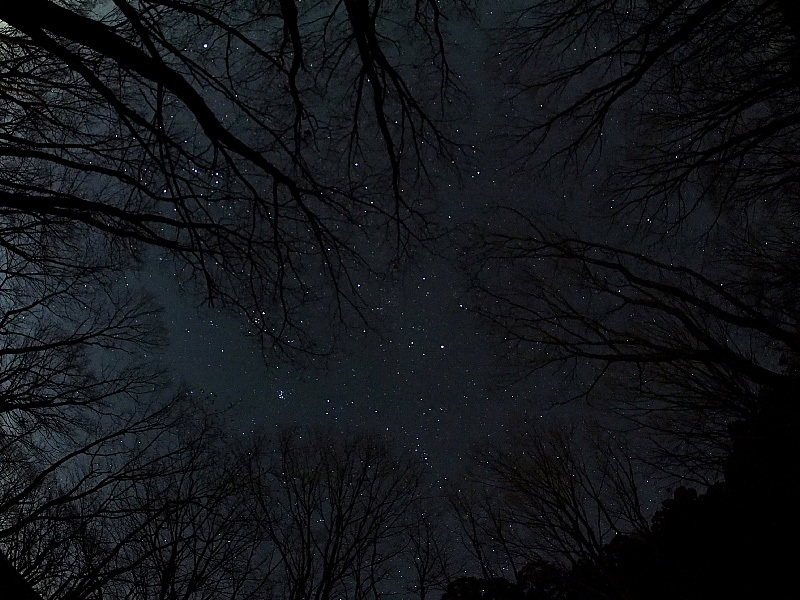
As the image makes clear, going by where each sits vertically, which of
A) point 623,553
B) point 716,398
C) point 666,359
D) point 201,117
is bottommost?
point 666,359

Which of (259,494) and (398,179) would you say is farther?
(259,494)

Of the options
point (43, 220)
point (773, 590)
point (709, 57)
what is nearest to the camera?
point (709, 57)

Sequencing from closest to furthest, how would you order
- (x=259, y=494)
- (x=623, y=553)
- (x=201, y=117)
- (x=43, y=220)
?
(x=201, y=117) → (x=43, y=220) → (x=259, y=494) → (x=623, y=553)

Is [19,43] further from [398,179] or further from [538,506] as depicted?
[538,506]

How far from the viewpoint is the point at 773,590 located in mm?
7215

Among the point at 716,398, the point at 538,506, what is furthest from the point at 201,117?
the point at 538,506

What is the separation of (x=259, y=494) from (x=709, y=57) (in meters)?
10.1

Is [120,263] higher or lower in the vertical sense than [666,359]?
higher

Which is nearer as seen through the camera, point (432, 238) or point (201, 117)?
point (201, 117)

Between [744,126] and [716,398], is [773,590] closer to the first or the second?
[716,398]

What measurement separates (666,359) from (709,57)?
3237 mm

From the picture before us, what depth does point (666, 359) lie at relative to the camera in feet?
14.3

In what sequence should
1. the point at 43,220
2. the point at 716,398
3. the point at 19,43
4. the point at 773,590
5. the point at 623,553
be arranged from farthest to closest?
1. the point at 623,553
2. the point at 773,590
3. the point at 716,398
4. the point at 43,220
5. the point at 19,43

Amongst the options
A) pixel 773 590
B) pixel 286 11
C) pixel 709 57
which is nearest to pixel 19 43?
pixel 286 11
